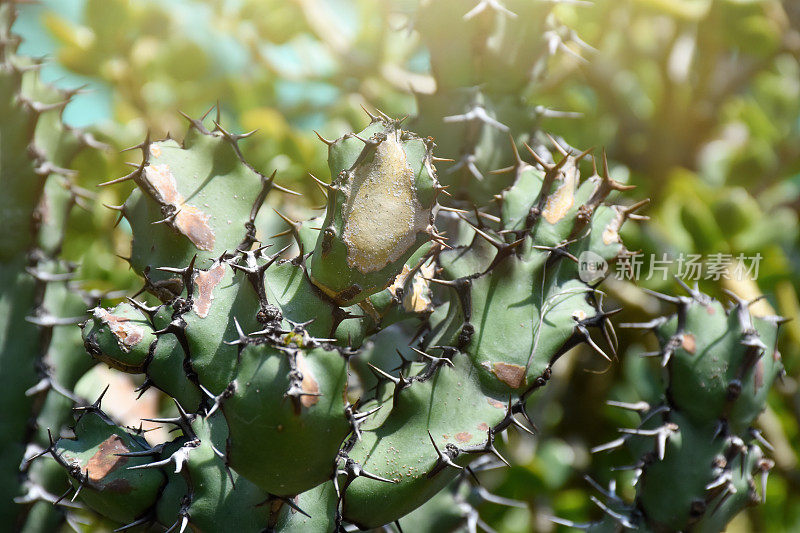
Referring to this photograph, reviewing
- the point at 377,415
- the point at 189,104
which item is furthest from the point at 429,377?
the point at 189,104

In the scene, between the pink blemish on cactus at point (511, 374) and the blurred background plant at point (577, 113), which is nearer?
the pink blemish on cactus at point (511, 374)

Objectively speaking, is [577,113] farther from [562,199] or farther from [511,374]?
[511,374]

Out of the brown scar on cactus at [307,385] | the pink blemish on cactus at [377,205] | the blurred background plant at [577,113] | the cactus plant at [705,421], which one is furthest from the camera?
the blurred background plant at [577,113]

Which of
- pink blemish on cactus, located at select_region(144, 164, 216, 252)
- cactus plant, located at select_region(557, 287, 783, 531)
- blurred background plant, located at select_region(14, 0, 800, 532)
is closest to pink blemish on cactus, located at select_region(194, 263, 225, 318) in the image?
pink blemish on cactus, located at select_region(144, 164, 216, 252)

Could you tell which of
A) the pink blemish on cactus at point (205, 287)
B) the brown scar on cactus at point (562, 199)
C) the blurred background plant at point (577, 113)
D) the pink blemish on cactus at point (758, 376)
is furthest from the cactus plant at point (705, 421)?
the pink blemish on cactus at point (205, 287)

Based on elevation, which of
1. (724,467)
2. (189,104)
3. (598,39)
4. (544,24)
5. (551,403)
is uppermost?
(544,24)

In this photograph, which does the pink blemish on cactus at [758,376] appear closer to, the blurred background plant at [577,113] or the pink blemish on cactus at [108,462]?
the blurred background plant at [577,113]

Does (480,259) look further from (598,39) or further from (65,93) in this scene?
(598,39)
